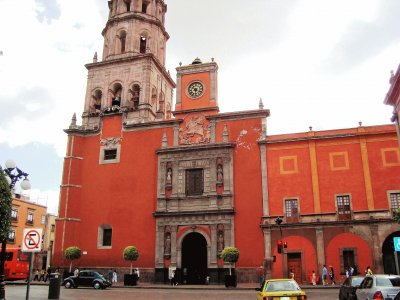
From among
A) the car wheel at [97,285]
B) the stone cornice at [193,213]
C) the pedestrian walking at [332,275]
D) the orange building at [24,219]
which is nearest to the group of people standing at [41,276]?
the orange building at [24,219]

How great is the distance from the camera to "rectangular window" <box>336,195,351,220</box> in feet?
90.9

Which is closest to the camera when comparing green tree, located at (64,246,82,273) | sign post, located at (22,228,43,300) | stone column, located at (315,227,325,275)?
sign post, located at (22,228,43,300)

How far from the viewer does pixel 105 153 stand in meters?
34.8

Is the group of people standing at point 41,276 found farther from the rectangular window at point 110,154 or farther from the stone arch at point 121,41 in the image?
the stone arch at point 121,41

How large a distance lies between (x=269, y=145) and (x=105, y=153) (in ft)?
45.4

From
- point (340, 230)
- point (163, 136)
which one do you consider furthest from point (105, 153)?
point (340, 230)

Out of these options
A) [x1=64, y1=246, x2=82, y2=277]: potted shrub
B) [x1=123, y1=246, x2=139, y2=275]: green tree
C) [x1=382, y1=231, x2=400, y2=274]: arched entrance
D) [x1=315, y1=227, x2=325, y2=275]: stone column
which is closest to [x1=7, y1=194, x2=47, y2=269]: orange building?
[x1=64, y1=246, x2=82, y2=277]: potted shrub

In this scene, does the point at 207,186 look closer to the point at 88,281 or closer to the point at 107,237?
the point at 107,237

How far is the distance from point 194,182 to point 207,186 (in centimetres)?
126

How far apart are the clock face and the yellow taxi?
75.1ft

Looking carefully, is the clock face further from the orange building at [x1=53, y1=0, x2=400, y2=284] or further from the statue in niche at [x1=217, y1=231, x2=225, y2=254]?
the statue in niche at [x1=217, y1=231, x2=225, y2=254]

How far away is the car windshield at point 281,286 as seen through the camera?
12.1 meters

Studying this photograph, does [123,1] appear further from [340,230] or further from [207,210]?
[340,230]

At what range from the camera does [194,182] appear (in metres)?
31.9
